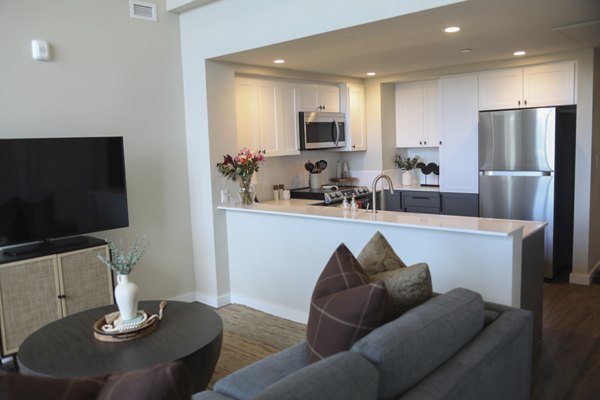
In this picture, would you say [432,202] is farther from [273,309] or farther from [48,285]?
[48,285]

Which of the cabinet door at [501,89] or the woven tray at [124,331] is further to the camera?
the cabinet door at [501,89]

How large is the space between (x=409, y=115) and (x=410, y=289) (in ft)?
15.9

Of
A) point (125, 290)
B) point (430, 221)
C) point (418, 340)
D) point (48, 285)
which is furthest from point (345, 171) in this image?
point (418, 340)

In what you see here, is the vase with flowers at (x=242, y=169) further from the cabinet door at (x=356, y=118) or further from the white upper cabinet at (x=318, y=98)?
the cabinet door at (x=356, y=118)

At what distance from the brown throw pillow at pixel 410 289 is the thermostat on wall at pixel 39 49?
3.21m

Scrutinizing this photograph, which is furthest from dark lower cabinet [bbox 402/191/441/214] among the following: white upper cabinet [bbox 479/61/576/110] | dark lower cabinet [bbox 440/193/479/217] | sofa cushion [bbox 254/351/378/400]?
sofa cushion [bbox 254/351/378/400]

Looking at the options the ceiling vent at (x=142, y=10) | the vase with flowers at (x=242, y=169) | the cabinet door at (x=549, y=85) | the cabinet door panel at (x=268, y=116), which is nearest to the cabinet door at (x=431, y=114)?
the cabinet door at (x=549, y=85)

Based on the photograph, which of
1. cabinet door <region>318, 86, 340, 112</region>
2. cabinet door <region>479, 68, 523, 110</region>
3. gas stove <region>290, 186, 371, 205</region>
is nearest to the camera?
cabinet door <region>479, 68, 523, 110</region>

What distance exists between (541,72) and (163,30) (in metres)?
3.76

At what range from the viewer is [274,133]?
5.32 metres

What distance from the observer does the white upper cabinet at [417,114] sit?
628cm

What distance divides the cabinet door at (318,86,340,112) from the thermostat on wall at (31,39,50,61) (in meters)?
2.96

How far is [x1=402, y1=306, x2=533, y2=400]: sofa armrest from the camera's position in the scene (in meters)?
1.65

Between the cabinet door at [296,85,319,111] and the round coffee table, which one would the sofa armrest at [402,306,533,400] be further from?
the cabinet door at [296,85,319,111]
